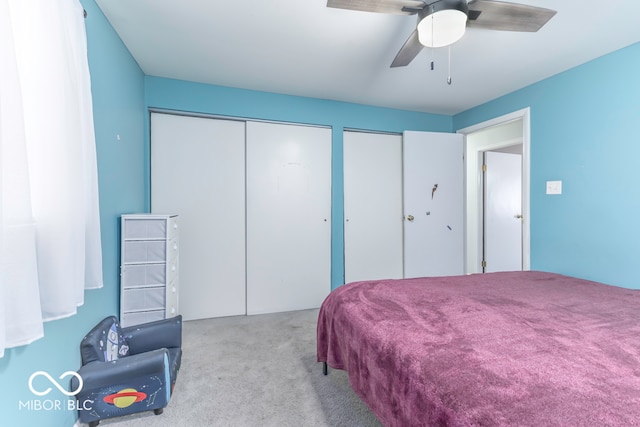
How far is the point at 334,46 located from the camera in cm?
211

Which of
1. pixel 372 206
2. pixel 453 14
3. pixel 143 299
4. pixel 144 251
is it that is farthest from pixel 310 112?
pixel 143 299

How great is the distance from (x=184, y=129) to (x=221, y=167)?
492 millimetres

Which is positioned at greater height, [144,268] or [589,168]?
[589,168]

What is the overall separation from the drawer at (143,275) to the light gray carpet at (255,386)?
0.62m

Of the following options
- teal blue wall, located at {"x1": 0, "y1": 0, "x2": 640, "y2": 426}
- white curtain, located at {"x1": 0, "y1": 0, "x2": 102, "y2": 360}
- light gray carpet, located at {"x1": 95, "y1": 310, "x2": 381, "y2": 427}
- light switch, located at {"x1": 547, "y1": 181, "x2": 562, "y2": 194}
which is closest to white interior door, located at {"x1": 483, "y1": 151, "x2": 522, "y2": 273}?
teal blue wall, located at {"x1": 0, "y1": 0, "x2": 640, "y2": 426}

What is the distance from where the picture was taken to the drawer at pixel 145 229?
1.92 metres

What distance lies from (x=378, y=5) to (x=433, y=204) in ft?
8.32

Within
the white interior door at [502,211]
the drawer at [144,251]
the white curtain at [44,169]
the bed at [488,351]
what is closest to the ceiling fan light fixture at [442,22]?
the bed at [488,351]

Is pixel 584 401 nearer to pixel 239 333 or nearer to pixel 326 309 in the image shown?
pixel 326 309

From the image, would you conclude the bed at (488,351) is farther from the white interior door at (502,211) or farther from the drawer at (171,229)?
the white interior door at (502,211)

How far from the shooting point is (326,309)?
5.69ft

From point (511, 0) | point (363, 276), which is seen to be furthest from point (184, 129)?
point (511, 0)

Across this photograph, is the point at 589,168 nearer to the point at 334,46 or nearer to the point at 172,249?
the point at 334,46

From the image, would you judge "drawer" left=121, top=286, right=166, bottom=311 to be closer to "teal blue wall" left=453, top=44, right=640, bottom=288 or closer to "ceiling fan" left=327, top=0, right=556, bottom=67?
"ceiling fan" left=327, top=0, right=556, bottom=67
